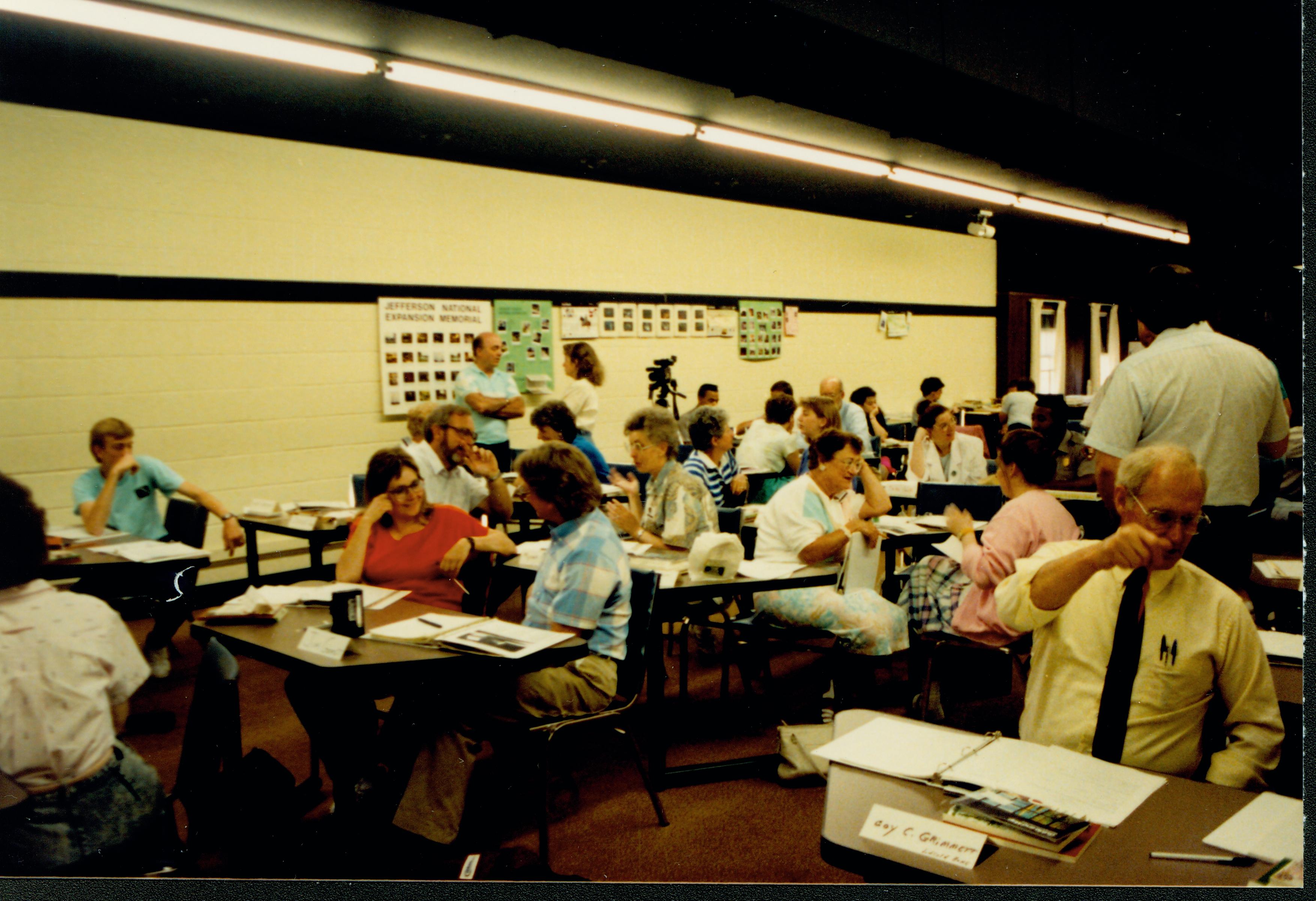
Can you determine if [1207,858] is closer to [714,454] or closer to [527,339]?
[714,454]

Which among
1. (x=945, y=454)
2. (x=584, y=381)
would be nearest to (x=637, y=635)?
(x=945, y=454)

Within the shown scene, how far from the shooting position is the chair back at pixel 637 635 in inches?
108

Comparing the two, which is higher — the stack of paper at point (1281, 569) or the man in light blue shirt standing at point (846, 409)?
A: the man in light blue shirt standing at point (846, 409)

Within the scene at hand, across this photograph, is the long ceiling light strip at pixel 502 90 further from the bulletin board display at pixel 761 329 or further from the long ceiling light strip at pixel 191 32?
the bulletin board display at pixel 761 329

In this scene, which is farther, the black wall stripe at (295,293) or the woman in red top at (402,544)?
the woman in red top at (402,544)

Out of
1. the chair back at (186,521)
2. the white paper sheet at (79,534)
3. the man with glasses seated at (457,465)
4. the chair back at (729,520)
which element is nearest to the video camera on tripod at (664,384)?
the chair back at (729,520)

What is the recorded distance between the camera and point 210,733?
1.95 meters

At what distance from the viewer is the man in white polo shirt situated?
87.5 inches

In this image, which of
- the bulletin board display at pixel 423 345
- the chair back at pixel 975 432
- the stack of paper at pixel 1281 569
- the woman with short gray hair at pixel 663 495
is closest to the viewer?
A: the stack of paper at pixel 1281 569

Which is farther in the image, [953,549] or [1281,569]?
Answer: [953,549]

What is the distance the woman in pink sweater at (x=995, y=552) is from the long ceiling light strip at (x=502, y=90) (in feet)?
2.85

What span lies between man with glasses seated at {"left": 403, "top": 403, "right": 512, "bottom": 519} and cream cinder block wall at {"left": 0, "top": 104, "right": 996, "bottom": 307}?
1.18 m

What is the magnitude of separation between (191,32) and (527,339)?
9.52 feet

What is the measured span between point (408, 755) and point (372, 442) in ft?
8.94
